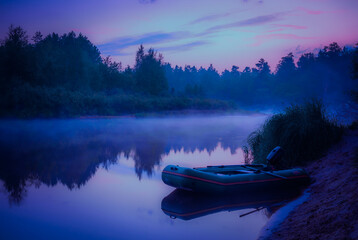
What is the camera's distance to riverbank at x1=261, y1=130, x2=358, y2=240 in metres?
3.73

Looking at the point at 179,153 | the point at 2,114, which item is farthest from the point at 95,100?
the point at 179,153

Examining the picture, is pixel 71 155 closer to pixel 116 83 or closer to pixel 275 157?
pixel 275 157

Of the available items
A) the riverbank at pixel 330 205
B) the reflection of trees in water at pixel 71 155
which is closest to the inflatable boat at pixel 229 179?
the riverbank at pixel 330 205

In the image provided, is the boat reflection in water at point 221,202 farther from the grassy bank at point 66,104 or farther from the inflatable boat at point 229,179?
the grassy bank at point 66,104

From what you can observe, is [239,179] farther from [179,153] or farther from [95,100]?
[95,100]

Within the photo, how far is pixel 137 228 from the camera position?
5.58 meters

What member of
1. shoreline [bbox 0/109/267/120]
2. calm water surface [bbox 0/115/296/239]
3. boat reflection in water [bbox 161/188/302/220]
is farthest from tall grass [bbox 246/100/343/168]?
shoreline [bbox 0/109/267/120]

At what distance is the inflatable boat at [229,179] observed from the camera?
20.8 ft

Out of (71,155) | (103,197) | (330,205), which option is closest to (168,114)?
(71,155)

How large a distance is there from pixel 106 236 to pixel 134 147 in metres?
9.48

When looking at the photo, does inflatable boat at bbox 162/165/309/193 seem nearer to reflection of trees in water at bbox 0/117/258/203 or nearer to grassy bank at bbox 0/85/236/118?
reflection of trees in water at bbox 0/117/258/203

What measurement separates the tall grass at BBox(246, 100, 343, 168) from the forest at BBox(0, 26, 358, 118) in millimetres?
2448

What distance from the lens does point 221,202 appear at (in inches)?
260

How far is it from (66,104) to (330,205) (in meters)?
27.6
